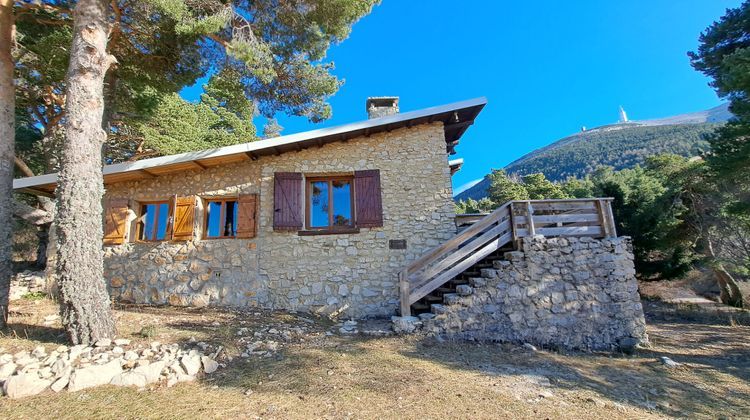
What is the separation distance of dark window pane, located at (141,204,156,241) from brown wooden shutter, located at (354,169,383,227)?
16.4 ft

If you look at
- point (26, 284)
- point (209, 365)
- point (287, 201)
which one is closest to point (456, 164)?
point (287, 201)

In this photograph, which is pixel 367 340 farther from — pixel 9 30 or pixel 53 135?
pixel 53 135

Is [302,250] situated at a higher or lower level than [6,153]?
lower

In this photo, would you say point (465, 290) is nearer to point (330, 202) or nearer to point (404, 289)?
point (404, 289)

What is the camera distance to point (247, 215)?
7434 mm

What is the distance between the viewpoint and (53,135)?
9.66m

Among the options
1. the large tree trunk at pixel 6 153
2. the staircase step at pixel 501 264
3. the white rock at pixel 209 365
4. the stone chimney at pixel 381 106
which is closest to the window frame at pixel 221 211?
the large tree trunk at pixel 6 153

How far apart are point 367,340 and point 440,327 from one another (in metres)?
1.30

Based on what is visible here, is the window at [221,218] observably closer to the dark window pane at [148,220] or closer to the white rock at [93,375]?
the dark window pane at [148,220]

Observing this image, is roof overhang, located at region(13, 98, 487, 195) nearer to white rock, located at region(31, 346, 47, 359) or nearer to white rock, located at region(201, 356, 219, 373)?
white rock, located at region(31, 346, 47, 359)

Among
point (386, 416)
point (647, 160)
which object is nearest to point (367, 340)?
point (386, 416)

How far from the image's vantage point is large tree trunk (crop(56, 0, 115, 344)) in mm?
4012

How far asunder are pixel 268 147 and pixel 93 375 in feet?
16.4

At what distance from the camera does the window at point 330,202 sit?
7762mm
